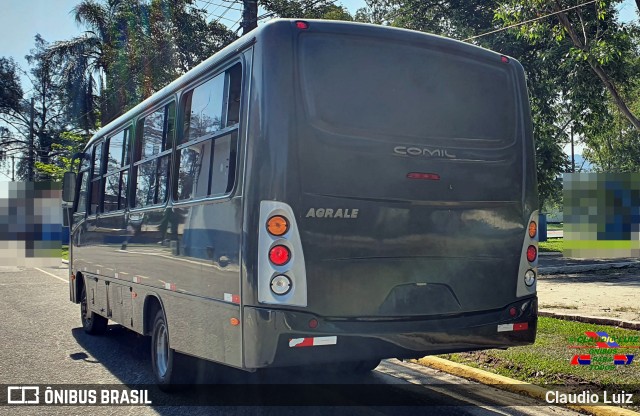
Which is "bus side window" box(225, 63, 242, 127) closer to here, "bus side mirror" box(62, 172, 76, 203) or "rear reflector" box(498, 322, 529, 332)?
"rear reflector" box(498, 322, 529, 332)

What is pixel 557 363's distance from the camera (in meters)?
6.93

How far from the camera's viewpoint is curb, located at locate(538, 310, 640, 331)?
28.0 ft

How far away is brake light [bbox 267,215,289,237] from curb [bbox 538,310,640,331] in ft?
18.7

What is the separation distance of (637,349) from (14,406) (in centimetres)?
629

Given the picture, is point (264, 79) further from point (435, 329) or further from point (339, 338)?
point (435, 329)

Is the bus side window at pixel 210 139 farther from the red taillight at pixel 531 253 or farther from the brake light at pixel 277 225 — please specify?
the red taillight at pixel 531 253

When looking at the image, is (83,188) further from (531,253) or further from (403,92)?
(531,253)

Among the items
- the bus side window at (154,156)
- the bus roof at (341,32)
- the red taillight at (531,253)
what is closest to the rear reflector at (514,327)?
the red taillight at (531,253)

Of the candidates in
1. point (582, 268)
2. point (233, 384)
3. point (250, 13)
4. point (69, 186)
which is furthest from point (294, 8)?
point (233, 384)

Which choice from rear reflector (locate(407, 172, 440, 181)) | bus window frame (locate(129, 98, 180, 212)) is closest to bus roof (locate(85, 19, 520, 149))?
bus window frame (locate(129, 98, 180, 212))

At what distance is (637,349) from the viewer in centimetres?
726

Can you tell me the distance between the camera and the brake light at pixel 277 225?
480cm

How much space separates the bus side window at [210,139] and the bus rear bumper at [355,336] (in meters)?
1.19

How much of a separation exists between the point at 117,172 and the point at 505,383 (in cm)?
538
